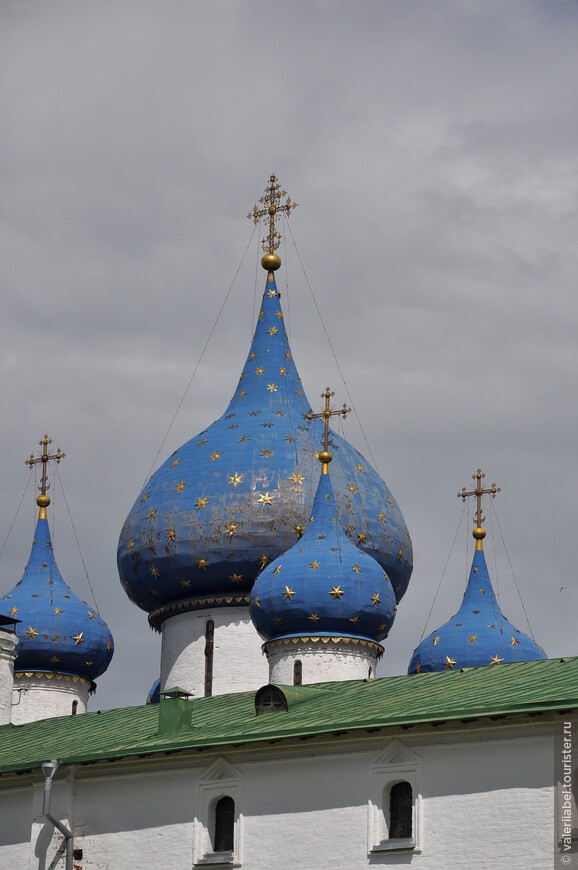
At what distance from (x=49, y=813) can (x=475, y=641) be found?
1349 cm

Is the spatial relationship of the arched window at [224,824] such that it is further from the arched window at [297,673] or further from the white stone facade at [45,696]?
the white stone facade at [45,696]

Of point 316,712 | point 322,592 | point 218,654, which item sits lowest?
point 316,712

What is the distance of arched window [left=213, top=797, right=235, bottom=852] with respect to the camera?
82.6 feet

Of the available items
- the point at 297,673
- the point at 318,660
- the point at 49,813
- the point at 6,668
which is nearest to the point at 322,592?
the point at 318,660

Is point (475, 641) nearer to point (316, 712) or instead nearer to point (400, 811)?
point (316, 712)

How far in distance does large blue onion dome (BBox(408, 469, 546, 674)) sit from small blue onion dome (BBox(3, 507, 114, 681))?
586 centimetres

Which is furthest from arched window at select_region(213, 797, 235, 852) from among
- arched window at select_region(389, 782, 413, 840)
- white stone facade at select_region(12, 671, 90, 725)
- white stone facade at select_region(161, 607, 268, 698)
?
white stone facade at select_region(12, 671, 90, 725)

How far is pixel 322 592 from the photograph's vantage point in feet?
111

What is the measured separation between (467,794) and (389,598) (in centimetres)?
1153

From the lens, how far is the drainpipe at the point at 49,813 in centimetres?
2461

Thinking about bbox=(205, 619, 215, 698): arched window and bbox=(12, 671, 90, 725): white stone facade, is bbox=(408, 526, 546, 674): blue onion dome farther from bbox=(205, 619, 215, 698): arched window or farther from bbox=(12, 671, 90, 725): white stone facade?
bbox=(12, 671, 90, 725): white stone facade

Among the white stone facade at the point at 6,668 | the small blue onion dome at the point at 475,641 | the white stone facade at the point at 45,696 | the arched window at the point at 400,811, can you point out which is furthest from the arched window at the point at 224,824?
the white stone facade at the point at 45,696

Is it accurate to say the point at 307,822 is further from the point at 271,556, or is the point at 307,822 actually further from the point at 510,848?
the point at 271,556

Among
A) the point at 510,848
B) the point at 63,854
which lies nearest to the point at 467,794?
the point at 510,848
